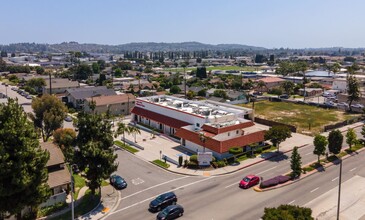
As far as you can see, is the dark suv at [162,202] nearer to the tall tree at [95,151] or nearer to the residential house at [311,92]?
the tall tree at [95,151]

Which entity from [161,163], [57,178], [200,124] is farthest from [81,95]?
[57,178]

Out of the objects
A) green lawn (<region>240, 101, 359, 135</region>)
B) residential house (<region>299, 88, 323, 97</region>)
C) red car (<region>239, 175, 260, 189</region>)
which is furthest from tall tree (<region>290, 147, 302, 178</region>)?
residential house (<region>299, 88, 323, 97</region>)

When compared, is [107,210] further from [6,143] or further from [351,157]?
[351,157]

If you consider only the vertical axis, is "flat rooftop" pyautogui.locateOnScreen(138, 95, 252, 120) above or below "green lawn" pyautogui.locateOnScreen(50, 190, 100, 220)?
above

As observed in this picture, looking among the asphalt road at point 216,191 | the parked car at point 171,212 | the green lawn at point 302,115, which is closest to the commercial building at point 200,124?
the asphalt road at point 216,191

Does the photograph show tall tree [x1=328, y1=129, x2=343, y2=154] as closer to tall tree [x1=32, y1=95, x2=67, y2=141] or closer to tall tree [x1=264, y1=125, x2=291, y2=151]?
tall tree [x1=264, y1=125, x2=291, y2=151]

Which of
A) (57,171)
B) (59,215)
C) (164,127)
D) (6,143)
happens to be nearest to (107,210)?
(59,215)

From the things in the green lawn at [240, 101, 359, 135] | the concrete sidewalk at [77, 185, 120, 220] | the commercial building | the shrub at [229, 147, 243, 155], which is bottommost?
the concrete sidewalk at [77, 185, 120, 220]
